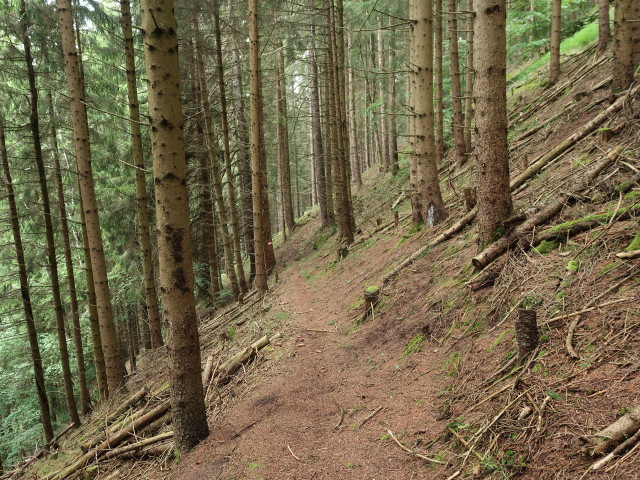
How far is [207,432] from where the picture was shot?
4770mm

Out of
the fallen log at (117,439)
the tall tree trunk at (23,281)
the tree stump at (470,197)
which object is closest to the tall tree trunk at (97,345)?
the tall tree trunk at (23,281)

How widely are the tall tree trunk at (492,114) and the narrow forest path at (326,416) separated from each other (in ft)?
6.79

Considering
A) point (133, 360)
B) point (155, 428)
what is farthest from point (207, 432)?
point (133, 360)

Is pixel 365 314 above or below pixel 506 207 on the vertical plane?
below

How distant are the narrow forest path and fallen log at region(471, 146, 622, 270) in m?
1.45

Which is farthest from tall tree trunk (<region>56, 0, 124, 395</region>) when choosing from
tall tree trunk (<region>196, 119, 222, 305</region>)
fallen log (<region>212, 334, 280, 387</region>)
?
tall tree trunk (<region>196, 119, 222, 305</region>)

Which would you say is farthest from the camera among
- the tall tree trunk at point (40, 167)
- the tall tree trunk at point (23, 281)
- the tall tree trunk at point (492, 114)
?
the tall tree trunk at point (23, 281)

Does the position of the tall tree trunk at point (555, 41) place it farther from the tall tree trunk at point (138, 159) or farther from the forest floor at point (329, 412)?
the tall tree trunk at point (138, 159)

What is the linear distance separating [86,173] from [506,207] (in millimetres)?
7816

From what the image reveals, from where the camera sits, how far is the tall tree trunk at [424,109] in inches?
307

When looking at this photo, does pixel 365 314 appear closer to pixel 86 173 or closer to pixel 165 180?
pixel 165 180

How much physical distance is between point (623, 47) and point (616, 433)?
775 cm

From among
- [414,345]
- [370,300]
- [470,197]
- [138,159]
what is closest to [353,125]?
[138,159]

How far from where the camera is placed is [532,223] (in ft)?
16.3
